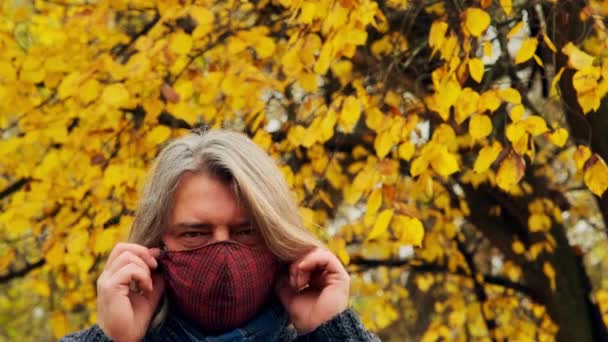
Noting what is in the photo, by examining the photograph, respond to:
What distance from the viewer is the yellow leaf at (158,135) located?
5.21 metres

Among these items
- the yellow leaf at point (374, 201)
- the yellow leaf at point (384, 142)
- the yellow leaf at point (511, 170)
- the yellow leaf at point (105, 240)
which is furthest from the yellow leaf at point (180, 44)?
the yellow leaf at point (511, 170)

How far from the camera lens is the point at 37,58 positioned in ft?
17.5

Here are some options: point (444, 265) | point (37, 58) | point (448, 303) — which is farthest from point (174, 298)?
point (448, 303)

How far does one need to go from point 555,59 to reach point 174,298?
2570mm

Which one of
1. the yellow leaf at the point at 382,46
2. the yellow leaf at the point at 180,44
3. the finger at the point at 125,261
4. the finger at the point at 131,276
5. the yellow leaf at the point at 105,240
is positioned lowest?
the yellow leaf at the point at 105,240

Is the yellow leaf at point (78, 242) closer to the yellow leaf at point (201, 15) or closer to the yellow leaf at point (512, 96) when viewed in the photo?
the yellow leaf at point (201, 15)

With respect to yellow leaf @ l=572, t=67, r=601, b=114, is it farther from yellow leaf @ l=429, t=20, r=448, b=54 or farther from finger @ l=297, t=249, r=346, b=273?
finger @ l=297, t=249, r=346, b=273

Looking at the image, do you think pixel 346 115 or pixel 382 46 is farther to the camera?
pixel 382 46

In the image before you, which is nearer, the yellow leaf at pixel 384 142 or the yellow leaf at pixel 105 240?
the yellow leaf at pixel 384 142

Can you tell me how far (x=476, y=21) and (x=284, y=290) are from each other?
166cm

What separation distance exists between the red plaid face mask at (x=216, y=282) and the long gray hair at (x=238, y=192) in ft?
0.26

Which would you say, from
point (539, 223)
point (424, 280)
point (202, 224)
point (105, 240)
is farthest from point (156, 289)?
point (424, 280)

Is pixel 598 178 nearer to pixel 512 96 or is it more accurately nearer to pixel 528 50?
pixel 512 96

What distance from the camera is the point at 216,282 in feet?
8.01
